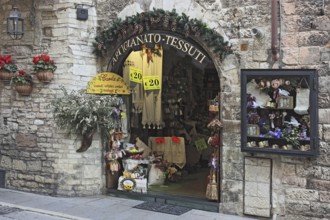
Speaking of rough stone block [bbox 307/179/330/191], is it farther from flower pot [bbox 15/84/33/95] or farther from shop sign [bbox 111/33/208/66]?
flower pot [bbox 15/84/33/95]

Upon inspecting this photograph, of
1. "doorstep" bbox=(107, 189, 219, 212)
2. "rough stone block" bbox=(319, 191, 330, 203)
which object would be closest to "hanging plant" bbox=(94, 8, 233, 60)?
"doorstep" bbox=(107, 189, 219, 212)

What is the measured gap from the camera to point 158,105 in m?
9.01

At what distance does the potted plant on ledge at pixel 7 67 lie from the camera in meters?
8.22

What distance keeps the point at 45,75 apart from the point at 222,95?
3.21 m

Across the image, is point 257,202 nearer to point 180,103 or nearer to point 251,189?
point 251,189

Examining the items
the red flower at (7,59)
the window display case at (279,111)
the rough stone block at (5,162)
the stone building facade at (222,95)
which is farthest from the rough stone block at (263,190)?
the red flower at (7,59)

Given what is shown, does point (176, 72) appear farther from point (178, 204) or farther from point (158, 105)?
point (178, 204)

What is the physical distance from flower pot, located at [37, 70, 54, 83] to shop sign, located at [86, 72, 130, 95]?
0.69 metres

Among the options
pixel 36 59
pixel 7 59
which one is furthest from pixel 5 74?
pixel 36 59

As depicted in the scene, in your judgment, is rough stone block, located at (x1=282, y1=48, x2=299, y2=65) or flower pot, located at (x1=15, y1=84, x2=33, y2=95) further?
flower pot, located at (x1=15, y1=84, x2=33, y2=95)

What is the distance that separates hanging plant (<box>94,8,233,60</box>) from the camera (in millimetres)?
6770

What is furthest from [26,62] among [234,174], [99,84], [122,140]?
[234,174]

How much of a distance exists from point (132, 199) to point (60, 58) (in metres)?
2.84

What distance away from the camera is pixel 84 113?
294 inches
